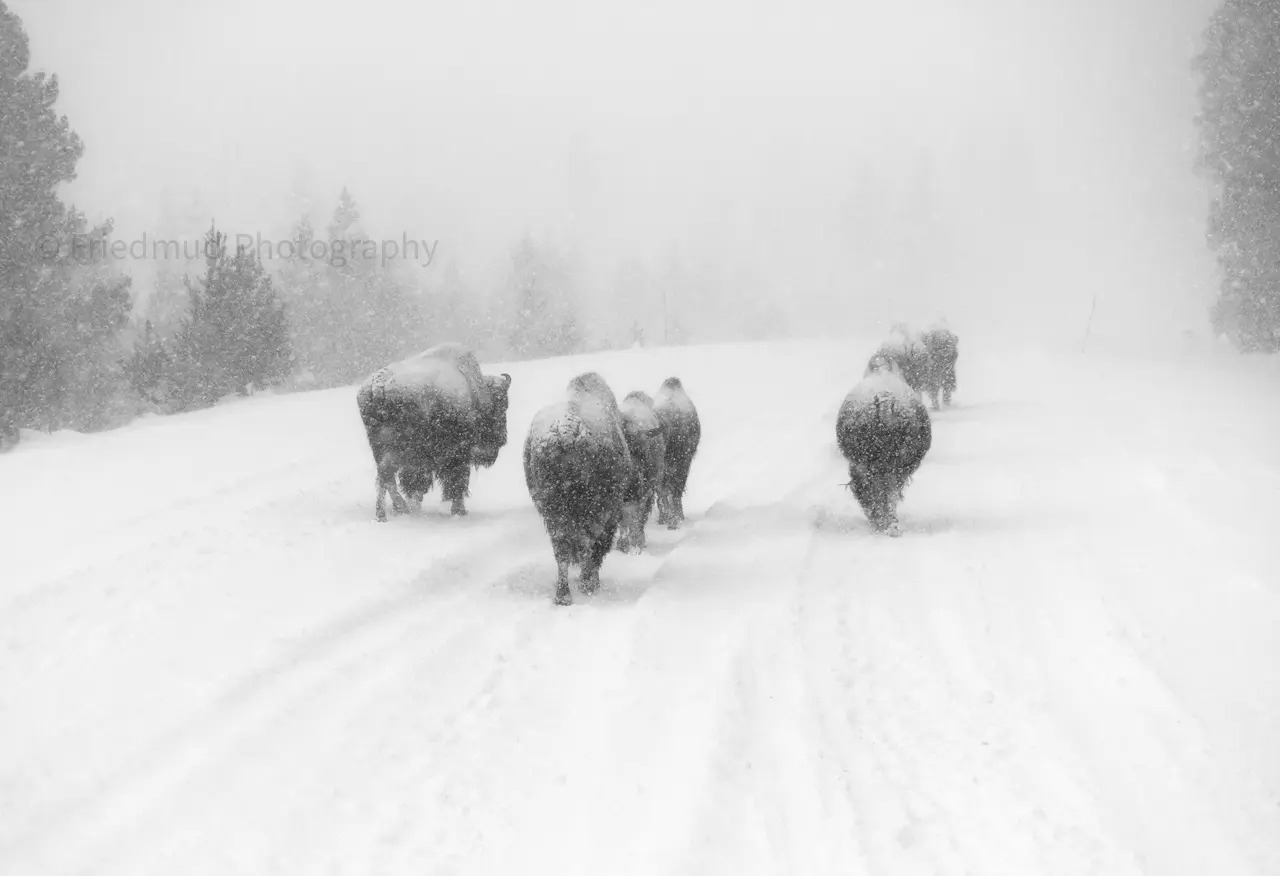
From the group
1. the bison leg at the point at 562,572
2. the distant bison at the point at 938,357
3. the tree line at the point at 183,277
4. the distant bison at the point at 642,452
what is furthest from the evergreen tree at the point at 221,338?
the bison leg at the point at 562,572

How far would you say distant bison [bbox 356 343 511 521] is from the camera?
10547mm

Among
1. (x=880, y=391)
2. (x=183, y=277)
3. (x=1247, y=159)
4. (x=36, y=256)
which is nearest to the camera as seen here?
(x=880, y=391)

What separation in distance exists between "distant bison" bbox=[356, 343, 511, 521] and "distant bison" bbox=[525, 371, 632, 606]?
119 inches

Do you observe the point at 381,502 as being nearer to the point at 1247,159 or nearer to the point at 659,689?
the point at 659,689

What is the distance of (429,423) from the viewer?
419 inches

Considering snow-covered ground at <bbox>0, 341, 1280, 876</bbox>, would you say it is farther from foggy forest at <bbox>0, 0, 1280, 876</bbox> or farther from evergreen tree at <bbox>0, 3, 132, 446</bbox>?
evergreen tree at <bbox>0, 3, 132, 446</bbox>

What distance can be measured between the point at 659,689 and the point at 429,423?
18.4 ft

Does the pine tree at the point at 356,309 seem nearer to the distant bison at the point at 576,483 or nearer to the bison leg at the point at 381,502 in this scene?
the bison leg at the point at 381,502

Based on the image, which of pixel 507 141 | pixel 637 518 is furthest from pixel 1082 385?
pixel 507 141

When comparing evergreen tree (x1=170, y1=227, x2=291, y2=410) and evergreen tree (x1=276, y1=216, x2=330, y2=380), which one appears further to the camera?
evergreen tree (x1=276, y1=216, x2=330, y2=380)

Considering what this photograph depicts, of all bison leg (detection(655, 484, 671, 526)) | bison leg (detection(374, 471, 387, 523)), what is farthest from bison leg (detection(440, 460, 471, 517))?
Result: bison leg (detection(655, 484, 671, 526))

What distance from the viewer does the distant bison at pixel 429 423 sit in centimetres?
1055

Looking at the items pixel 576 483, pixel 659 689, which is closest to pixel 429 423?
pixel 576 483

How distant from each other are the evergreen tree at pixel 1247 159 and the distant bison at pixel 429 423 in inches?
957
